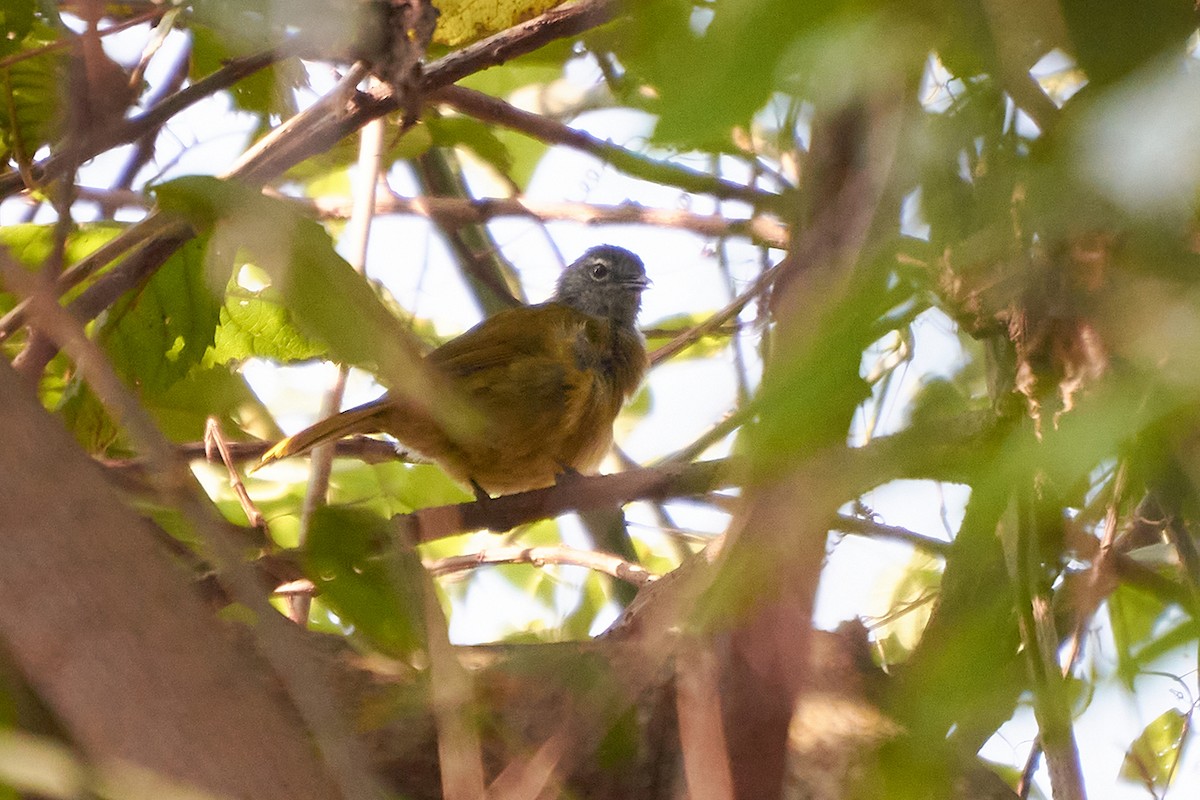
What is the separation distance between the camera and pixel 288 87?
2.16 metres

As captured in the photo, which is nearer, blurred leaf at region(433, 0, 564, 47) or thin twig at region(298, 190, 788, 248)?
blurred leaf at region(433, 0, 564, 47)

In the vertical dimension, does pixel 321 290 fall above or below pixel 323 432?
below

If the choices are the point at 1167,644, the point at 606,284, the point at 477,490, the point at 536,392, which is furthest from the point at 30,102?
the point at 606,284

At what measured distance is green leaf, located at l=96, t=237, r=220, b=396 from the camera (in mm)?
2041

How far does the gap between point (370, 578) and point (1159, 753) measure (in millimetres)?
1408

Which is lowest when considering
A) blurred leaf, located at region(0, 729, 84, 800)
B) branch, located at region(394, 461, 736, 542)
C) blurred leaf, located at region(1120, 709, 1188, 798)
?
blurred leaf, located at region(0, 729, 84, 800)

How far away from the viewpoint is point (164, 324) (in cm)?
211

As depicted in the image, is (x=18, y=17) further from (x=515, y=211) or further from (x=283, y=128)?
(x=515, y=211)

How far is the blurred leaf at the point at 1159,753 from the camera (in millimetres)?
1535

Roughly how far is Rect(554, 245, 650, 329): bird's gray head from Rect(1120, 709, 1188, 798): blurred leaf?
2.86 metres

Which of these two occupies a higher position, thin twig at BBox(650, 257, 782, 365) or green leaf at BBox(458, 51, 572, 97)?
green leaf at BBox(458, 51, 572, 97)

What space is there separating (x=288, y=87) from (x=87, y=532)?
62.9 inches

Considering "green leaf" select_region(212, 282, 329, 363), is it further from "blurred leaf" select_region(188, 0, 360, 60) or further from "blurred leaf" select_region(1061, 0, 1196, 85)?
"blurred leaf" select_region(1061, 0, 1196, 85)

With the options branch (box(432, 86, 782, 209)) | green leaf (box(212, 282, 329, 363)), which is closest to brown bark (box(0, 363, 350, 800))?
branch (box(432, 86, 782, 209))
